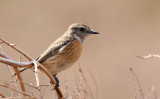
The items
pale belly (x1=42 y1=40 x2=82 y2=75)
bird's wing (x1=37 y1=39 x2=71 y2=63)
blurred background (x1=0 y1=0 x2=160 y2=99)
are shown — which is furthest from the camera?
blurred background (x1=0 y1=0 x2=160 y2=99)

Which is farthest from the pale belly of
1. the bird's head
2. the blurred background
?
the blurred background

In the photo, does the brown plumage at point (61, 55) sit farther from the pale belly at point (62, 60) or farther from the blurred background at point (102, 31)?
the blurred background at point (102, 31)

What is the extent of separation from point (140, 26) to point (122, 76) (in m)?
4.09

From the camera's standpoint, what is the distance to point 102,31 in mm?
16359

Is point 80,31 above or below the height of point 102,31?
above

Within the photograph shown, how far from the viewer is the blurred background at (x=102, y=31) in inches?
523

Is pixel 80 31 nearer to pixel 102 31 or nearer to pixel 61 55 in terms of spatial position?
pixel 61 55

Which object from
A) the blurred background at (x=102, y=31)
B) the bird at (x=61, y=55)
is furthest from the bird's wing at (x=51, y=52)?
the blurred background at (x=102, y=31)

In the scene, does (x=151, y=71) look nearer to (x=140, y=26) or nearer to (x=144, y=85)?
(x=144, y=85)

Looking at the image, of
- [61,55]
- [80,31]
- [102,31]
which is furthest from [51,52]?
[102,31]

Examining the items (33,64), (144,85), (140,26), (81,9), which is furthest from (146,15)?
(33,64)

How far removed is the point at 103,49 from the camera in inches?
597

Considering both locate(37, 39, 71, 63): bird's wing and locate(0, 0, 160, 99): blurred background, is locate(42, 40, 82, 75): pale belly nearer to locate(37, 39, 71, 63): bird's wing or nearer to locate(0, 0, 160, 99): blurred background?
locate(37, 39, 71, 63): bird's wing

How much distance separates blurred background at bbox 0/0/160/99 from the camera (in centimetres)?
1329
